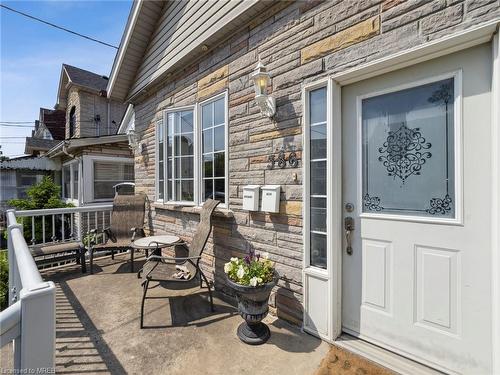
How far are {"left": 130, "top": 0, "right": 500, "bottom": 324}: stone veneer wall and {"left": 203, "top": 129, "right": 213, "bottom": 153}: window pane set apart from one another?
49cm

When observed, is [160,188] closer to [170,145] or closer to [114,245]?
[170,145]

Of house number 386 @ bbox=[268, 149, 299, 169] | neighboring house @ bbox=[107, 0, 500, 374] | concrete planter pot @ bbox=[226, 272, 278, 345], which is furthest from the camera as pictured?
house number 386 @ bbox=[268, 149, 299, 169]

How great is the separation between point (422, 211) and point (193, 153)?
2896 mm

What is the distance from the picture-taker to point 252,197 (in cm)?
263

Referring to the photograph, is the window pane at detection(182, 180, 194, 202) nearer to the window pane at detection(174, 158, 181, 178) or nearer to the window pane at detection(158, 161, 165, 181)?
the window pane at detection(174, 158, 181, 178)

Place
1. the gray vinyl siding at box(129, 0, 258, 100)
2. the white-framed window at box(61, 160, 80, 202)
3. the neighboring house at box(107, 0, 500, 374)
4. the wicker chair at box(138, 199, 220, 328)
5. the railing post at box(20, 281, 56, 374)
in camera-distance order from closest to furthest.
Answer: the railing post at box(20, 281, 56, 374), the neighboring house at box(107, 0, 500, 374), the wicker chair at box(138, 199, 220, 328), the gray vinyl siding at box(129, 0, 258, 100), the white-framed window at box(61, 160, 80, 202)

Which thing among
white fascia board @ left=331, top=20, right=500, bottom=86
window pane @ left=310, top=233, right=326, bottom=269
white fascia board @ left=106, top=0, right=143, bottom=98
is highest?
white fascia board @ left=106, top=0, right=143, bottom=98

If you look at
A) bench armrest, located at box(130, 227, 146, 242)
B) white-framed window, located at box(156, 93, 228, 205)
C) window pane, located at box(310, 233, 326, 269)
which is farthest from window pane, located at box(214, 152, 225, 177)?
bench armrest, located at box(130, 227, 146, 242)

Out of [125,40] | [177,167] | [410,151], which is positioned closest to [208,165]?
[177,167]

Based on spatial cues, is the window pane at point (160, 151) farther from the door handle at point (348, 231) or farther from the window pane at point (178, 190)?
the door handle at point (348, 231)

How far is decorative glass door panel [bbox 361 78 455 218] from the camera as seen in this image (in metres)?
1.71

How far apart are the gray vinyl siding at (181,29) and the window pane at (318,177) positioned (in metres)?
1.81

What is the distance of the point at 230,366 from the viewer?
6.10 feet

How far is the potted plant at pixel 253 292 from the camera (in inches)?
81.4
